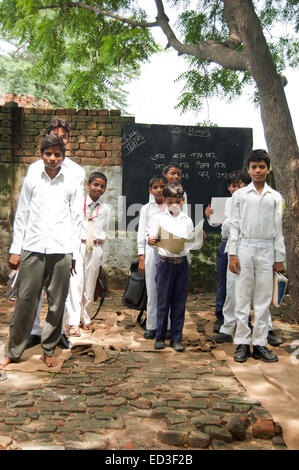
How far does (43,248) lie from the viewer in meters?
4.29

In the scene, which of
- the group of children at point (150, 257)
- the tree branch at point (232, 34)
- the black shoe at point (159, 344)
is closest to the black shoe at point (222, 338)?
the group of children at point (150, 257)

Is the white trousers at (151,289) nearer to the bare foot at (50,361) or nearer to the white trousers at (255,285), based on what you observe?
the white trousers at (255,285)

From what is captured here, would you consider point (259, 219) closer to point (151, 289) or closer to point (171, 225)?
point (171, 225)

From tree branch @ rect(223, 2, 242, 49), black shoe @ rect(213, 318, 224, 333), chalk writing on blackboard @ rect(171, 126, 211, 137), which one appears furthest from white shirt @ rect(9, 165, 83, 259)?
tree branch @ rect(223, 2, 242, 49)

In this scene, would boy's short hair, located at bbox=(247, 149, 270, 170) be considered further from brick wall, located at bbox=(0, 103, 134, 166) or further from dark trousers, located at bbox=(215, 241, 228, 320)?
brick wall, located at bbox=(0, 103, 134, 166)

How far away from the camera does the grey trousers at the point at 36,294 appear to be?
430 centimetres

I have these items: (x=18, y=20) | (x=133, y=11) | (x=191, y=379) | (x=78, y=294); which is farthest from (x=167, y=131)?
(x=191, y=379)

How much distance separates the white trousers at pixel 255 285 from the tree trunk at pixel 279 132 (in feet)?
5.02

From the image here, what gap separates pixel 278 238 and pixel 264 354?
111 centimetres

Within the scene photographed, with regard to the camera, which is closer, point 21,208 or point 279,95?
point 21,208

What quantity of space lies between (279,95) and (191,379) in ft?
13.0

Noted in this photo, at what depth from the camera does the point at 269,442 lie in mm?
2932

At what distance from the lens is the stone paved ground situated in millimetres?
2875
